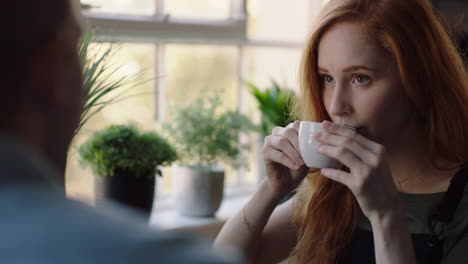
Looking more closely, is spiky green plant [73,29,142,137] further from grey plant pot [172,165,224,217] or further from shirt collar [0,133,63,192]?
grey plant pot [172,165,224,217]

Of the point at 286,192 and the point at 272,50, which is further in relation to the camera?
the point at 272,50

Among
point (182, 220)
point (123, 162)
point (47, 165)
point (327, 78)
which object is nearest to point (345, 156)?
point (327, 78)

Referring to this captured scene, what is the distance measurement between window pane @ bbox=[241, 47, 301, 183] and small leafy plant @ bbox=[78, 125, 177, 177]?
37.0 inches

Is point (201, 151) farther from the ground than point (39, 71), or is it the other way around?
point (39, 71)

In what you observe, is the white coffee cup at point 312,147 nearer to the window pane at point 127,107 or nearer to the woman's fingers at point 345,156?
the woman's fingers at point 345,156

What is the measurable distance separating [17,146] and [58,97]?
0.07 meters

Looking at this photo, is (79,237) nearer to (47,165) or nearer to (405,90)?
(47,165)

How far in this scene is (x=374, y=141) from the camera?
1.50 m

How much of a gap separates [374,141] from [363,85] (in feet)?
0.47

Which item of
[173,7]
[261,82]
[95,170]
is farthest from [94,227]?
[261,82]

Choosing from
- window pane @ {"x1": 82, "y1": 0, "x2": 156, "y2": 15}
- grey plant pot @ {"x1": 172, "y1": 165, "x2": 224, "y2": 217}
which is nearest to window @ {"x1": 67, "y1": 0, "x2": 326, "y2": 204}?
window pane @ {"x1": 82, "y1": 0, "x2": 156, "y2": 15}

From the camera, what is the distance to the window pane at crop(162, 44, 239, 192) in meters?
2.80

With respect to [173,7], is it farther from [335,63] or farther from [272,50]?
[335,63]

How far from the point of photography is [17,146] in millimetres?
563
